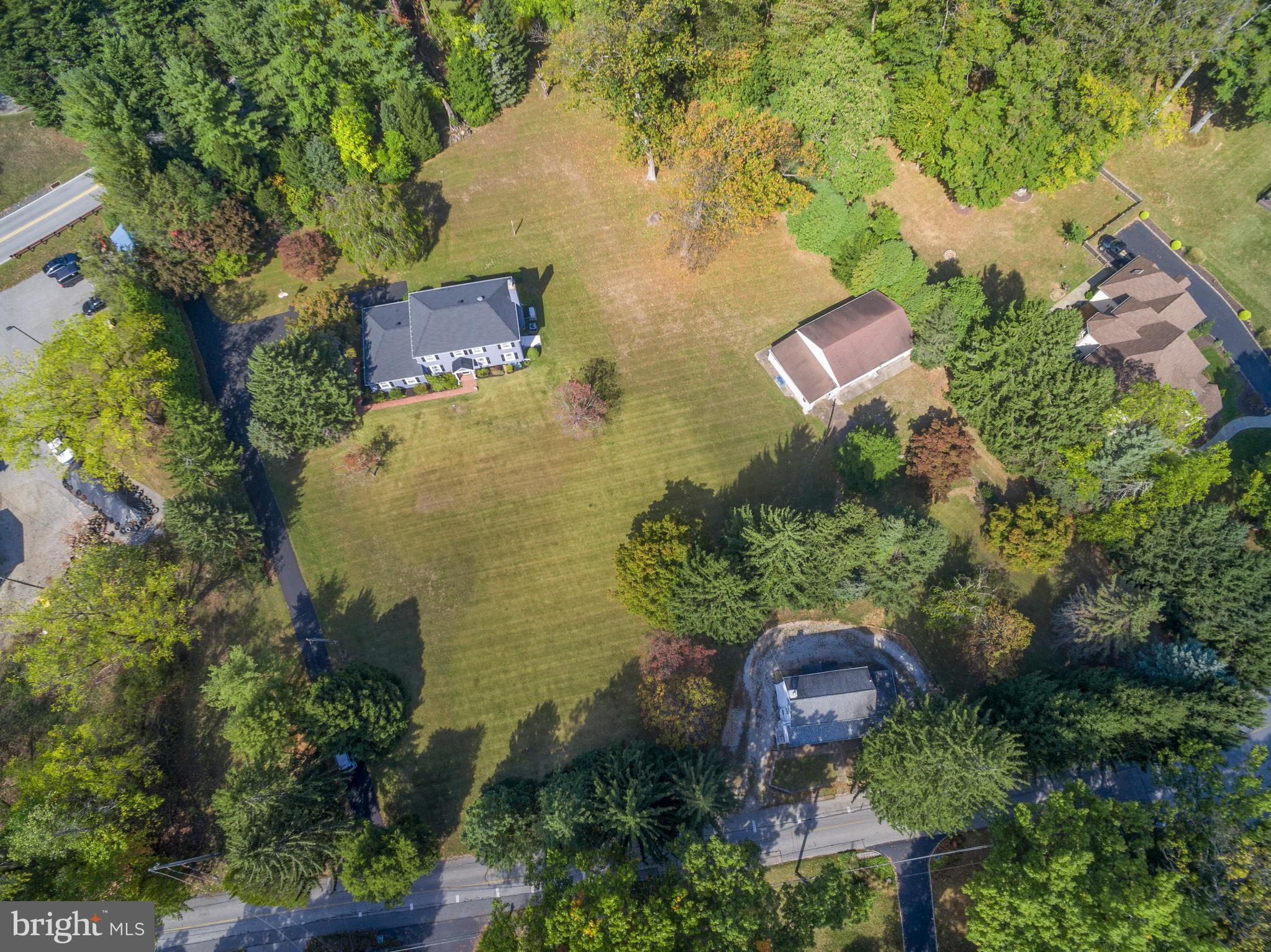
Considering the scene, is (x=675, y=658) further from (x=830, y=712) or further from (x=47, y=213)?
(x=47, y=213)

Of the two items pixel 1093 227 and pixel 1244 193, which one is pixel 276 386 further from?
pixel 1244 193

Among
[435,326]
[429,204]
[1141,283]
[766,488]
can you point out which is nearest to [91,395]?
[435,326]

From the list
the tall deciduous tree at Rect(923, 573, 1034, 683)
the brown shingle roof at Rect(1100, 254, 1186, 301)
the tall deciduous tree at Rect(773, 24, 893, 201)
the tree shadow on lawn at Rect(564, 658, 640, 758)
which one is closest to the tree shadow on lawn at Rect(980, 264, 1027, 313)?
the brown shingle roof at Rect(1100, 254, 1186, 301)

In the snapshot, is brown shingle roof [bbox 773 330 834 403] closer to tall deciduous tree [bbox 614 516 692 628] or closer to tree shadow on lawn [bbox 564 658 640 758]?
tall deciduous tree [bbox 614 516 692 628]

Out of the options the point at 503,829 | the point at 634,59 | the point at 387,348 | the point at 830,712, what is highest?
the point at 634,59

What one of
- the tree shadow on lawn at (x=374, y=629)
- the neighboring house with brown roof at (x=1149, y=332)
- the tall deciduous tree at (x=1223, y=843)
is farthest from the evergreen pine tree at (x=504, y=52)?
the tall deciduous tree at (x=1223, y=843)

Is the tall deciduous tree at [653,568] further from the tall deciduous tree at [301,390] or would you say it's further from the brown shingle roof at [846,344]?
the tall deciduous tree at [301,390]

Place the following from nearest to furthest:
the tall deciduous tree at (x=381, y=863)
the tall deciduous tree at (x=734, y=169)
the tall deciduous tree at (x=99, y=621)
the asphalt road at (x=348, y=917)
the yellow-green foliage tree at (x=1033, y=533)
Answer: the tall deciduous tree at (x=381, y=863)
the tall deciduous tree at (x=99, y=621)
the asphalt road at (x=348, y=917)
the yellow-green foliage tree at (x=1033, y=533)
the tall deciduous tree at (x=734, y=169)
